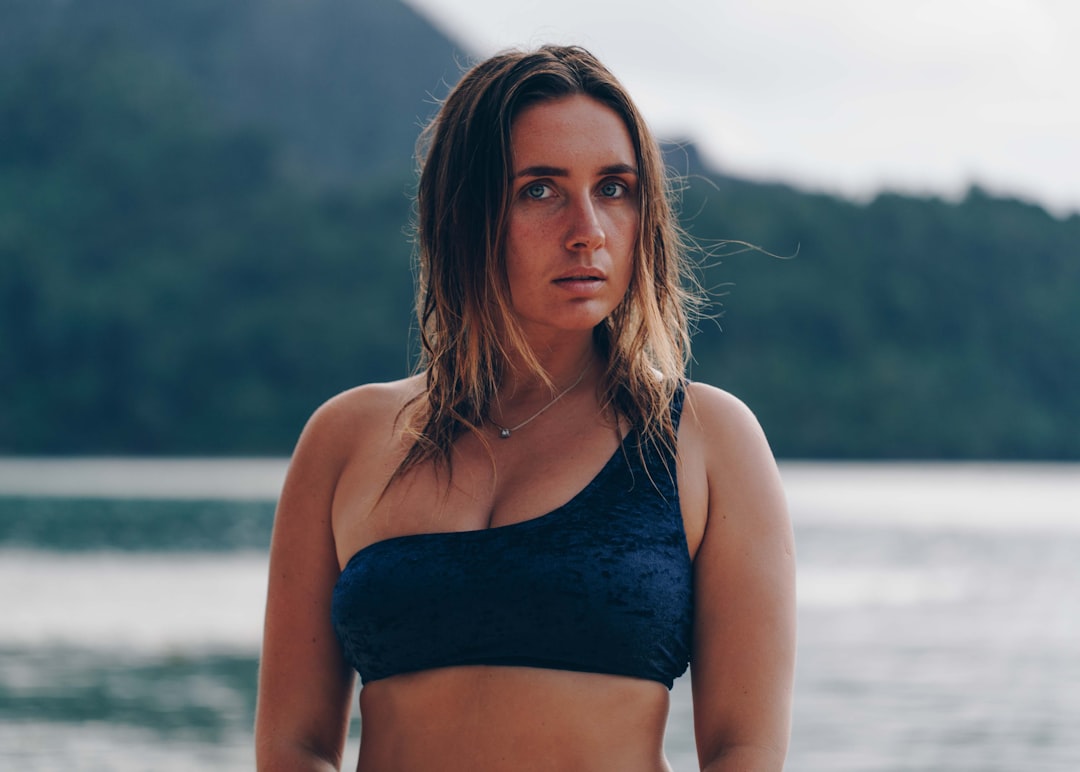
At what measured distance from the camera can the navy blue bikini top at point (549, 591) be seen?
1.69 metres

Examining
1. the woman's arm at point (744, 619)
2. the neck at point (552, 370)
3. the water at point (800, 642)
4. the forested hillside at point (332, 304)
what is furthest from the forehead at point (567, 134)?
the forested hillside at point (332, 304)

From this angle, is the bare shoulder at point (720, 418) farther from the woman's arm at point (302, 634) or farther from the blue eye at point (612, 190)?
the woman's arm at point (302, 634)

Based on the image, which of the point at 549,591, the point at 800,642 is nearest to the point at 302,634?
the point at 549,591

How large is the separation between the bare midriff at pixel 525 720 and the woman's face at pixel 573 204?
0.43 meters

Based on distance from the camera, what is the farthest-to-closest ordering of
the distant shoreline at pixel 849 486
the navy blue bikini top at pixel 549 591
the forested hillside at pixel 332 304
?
1. the forested hillside at pixel 332 304
2. the distant shoreline at pixel 849 486
3. the navy blue bikini top at pixel 549 591

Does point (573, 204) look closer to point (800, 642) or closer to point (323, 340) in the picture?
point (800, 642)

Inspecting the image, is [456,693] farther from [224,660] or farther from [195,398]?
[195,398]

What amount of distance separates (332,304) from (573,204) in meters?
77.1

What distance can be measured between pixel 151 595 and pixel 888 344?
206ft

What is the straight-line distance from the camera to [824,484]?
57.8 m

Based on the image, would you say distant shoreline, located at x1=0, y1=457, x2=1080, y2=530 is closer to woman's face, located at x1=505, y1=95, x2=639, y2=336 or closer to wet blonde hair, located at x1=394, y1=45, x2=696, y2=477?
wet blonde hair, located at x1=394, y1=45, x2=696, y2=477

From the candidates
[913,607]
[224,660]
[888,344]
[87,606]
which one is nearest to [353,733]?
[224,660]

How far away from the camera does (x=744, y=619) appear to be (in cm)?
174

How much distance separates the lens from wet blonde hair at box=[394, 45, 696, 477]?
185cm
